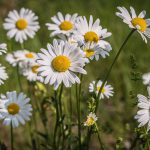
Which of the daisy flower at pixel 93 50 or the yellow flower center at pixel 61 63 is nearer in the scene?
the yellow flower center at pixel 61 63

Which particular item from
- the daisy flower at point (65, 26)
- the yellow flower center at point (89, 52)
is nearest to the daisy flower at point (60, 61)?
the yellow flower center at point (89, 52)

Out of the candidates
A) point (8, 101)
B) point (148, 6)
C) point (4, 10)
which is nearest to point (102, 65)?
point (148, 6)

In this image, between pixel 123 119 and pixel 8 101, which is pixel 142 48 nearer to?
pixel 123 119

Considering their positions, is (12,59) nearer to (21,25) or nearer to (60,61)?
(21,25)

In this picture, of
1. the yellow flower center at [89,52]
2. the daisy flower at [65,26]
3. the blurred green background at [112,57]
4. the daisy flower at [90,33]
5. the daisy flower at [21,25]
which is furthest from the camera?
the blurred green background at [112,57]

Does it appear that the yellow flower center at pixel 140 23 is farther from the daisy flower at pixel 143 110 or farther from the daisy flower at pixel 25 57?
the daisy flower at pixel 25 57

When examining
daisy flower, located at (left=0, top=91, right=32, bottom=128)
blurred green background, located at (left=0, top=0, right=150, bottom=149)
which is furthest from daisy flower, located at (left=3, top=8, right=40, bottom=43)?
daisy flower, located at (left=0, top=91, right=32, bottom=128)

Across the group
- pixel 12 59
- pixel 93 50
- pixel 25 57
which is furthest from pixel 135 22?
pixel 12 59
